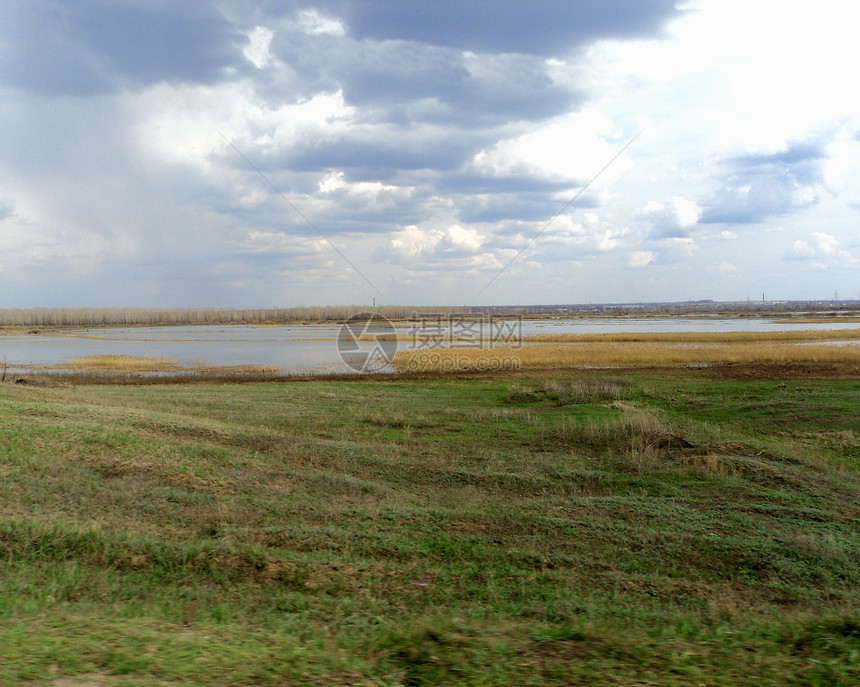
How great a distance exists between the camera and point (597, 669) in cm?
406

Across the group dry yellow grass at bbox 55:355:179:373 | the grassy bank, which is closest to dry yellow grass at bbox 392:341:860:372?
the grassy bank

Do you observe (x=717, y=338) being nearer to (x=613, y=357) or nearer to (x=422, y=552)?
(x=613, y=357)

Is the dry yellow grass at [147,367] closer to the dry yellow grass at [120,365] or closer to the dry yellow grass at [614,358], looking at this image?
the dry yellow grass at [120,365]

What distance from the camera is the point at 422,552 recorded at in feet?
25.1

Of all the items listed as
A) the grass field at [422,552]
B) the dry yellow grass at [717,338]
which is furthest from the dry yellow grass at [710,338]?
the grass field at [422,552]

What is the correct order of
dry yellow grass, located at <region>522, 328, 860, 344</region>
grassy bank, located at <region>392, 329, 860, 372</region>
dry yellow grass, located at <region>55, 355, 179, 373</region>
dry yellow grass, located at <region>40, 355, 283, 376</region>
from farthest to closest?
dry yellow grass, located at <region>522, 328, 860, 344</region>
dry yellow grass, located at <region>55, 355, 179, 373</region>
dry yellow grass, located at <region>40, 355, 283, 376</region>
grassy bank, located at <region>392, 329, 860, 372</region>

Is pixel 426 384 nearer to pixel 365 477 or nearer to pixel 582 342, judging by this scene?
pixel 365 477

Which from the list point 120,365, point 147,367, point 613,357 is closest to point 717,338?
point 613,357

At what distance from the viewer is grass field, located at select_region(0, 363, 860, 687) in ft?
13.8

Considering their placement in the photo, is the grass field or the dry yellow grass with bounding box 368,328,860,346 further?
the dry yellow grass with bounding box 368,328,860,346

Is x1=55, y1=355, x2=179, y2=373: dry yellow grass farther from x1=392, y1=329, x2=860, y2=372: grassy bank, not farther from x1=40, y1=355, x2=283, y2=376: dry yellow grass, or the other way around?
x1=392, y1=329, x2=860, y2=372: grassy bank

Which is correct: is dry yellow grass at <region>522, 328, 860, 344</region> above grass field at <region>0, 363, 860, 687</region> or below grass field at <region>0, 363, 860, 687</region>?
above

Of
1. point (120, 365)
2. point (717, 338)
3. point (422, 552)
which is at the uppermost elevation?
→ point (717, 338)

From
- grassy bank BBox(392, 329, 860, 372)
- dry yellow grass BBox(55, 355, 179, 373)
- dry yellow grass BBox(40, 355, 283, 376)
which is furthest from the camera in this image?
dry yellow grass BBox(55, 355, 179, 373)
